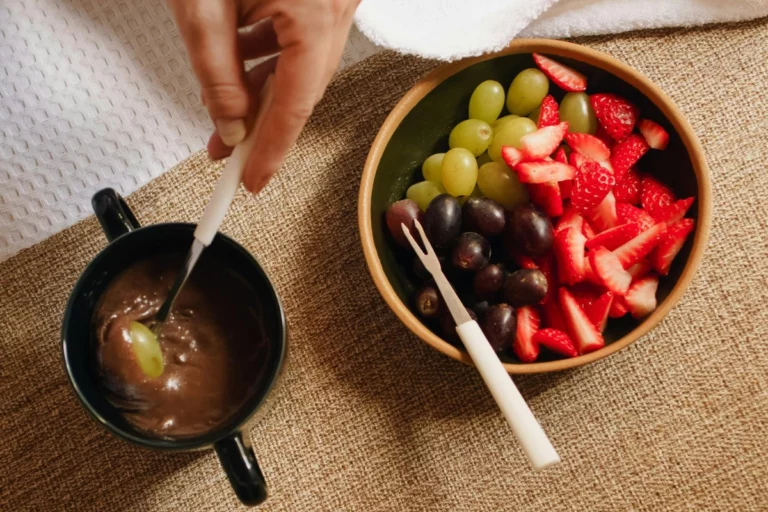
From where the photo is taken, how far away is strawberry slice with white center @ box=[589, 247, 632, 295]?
0.67m

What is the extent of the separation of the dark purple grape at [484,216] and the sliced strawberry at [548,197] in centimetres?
4

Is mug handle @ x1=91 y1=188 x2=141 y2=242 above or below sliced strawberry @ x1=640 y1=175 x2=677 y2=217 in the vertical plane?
above

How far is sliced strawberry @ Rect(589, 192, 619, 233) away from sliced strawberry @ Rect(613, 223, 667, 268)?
0.11 feet

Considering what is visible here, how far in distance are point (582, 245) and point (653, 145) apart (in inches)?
5.3

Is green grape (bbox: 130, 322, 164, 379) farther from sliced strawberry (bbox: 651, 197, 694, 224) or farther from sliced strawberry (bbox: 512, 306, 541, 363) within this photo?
sliced strawberry (bbox: 651, 197, 694, 224)

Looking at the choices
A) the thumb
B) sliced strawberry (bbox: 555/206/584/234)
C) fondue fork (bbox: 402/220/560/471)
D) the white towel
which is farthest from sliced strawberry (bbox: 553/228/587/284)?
the thumb

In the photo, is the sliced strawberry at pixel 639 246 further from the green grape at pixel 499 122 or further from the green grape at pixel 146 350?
the green grape at pixel 146 350

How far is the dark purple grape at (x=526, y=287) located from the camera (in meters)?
0.66

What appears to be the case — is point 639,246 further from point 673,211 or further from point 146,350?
point 146,350

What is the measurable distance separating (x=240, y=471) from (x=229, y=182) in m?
0.25

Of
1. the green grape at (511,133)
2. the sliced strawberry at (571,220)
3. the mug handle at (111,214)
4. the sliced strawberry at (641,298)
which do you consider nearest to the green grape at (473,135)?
the green grape at (511,133)

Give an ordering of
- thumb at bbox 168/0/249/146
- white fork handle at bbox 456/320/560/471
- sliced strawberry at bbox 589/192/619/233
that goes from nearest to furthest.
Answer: thumb at bbox 168/0/249/146 < white fork handle at bbox 456/320/560/471 < sliced strawberry at bbox 589/192/619/233

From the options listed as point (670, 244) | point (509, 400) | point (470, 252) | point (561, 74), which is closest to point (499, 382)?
point (509, 400)

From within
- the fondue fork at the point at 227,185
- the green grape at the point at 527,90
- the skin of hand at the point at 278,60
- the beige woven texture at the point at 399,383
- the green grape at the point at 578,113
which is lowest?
the beige woven texture at the point at 399,383
